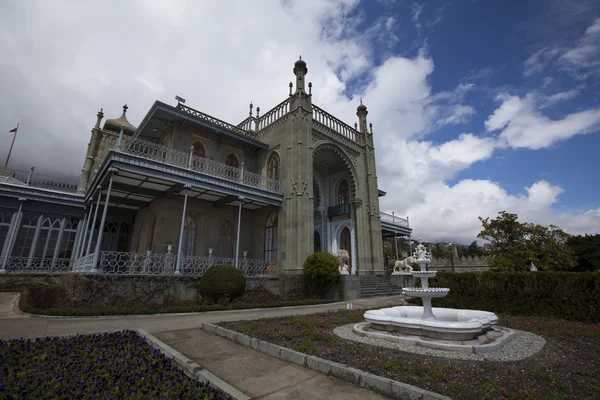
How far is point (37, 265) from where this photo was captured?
49.8 ft

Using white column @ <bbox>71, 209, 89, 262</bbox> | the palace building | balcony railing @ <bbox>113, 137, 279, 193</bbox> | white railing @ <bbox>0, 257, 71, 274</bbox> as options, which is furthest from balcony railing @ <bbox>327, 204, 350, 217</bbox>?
white railing @ <bbox>0, 257, 71, 274</bbox>

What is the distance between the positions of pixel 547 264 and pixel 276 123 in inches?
Result: 817

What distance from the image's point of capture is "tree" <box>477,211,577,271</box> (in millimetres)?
19516

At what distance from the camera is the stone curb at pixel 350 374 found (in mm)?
3107

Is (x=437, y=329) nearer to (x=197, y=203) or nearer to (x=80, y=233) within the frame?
(x=197, y=203)

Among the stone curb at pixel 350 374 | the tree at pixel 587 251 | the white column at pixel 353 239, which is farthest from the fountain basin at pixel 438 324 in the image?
the tree at pixel 587 251

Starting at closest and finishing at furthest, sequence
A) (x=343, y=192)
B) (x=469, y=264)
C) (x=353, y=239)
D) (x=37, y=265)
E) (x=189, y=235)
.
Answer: (x=37, y=265) → (x=189, y=235) → (x=353, y=239) → (x=343, y=192) → (x=469, y=264)

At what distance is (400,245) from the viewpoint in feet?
216

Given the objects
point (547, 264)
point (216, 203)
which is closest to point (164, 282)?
point (216, 203)

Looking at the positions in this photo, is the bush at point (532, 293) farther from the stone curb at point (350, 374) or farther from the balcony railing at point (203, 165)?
the balcony railing at point (203, 165)

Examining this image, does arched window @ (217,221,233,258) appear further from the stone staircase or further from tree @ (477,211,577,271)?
tree @ (477,211,577,271)

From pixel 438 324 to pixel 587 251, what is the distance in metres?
41.3

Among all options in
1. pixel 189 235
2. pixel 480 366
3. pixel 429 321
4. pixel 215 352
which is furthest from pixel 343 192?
pixel 480 366

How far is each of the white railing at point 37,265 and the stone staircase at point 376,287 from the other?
15.9 m
